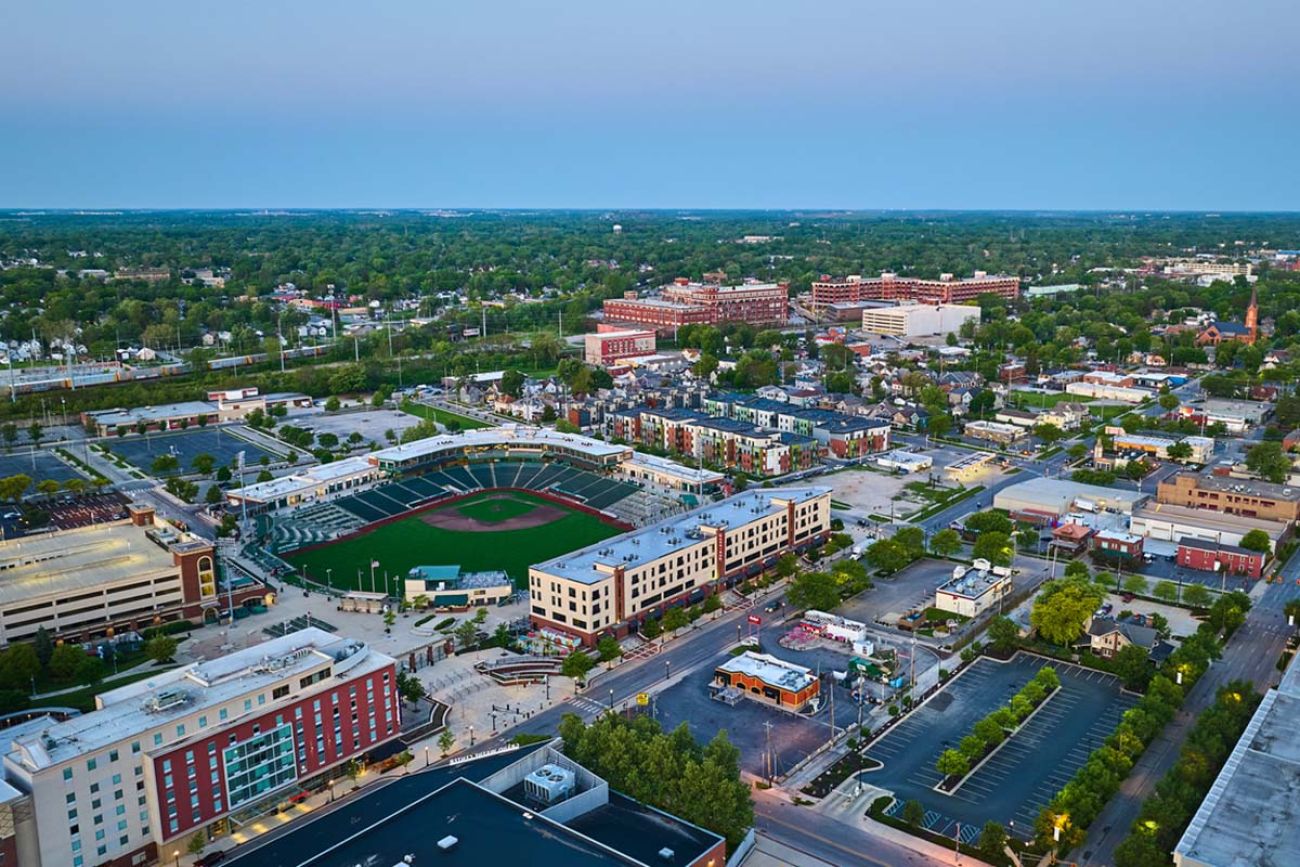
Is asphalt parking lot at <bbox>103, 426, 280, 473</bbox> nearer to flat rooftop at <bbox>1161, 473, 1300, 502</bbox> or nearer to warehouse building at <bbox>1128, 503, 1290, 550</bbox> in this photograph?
warehouse building at <bbox>1128, 503, 1290, 550</bbox>

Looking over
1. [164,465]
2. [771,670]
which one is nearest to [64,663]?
[771,670]

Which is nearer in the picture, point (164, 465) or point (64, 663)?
point (64, 663)

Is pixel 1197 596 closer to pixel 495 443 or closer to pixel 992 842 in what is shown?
pixel 992 842

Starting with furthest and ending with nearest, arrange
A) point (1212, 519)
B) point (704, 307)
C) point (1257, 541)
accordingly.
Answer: point (704, 307)
point (1212, 519)
point (1257, 541)

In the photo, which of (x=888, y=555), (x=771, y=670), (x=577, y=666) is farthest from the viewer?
(x=888, y=555)

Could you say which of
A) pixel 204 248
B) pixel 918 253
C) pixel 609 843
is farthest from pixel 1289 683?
pixel 204 248
